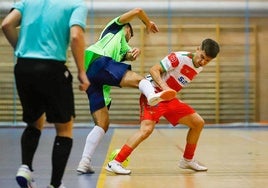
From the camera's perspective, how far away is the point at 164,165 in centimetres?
527

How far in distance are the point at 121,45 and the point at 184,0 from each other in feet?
25.6

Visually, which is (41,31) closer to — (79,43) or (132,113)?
(79,43)

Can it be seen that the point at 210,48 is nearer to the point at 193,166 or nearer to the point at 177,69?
the point at 177,69

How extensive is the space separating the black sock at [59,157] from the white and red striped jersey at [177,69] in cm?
159

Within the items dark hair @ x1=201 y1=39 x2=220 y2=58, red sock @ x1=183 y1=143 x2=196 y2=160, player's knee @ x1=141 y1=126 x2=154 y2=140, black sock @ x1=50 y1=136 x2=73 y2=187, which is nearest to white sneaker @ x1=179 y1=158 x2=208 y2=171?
red sock @ x1=183 y1=143 x2=196 y2=160

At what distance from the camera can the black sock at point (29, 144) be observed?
11.5ft

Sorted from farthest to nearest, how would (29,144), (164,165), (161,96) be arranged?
(164,165) → (161,96) → (29,144)

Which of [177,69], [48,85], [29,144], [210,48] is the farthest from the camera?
[177,69]

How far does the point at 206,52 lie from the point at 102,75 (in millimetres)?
979

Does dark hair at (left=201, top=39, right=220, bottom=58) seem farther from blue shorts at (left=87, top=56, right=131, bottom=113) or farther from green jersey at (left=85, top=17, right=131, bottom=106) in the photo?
green jersey at (left=85, top=17, right=131, bottom=106)

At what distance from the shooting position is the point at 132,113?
12.6 m

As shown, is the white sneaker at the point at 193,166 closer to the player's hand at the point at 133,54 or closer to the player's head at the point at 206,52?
the player's head at the point at 206,52

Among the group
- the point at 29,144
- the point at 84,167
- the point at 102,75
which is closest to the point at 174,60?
the point at 102,75

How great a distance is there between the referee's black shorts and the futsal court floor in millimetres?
944
